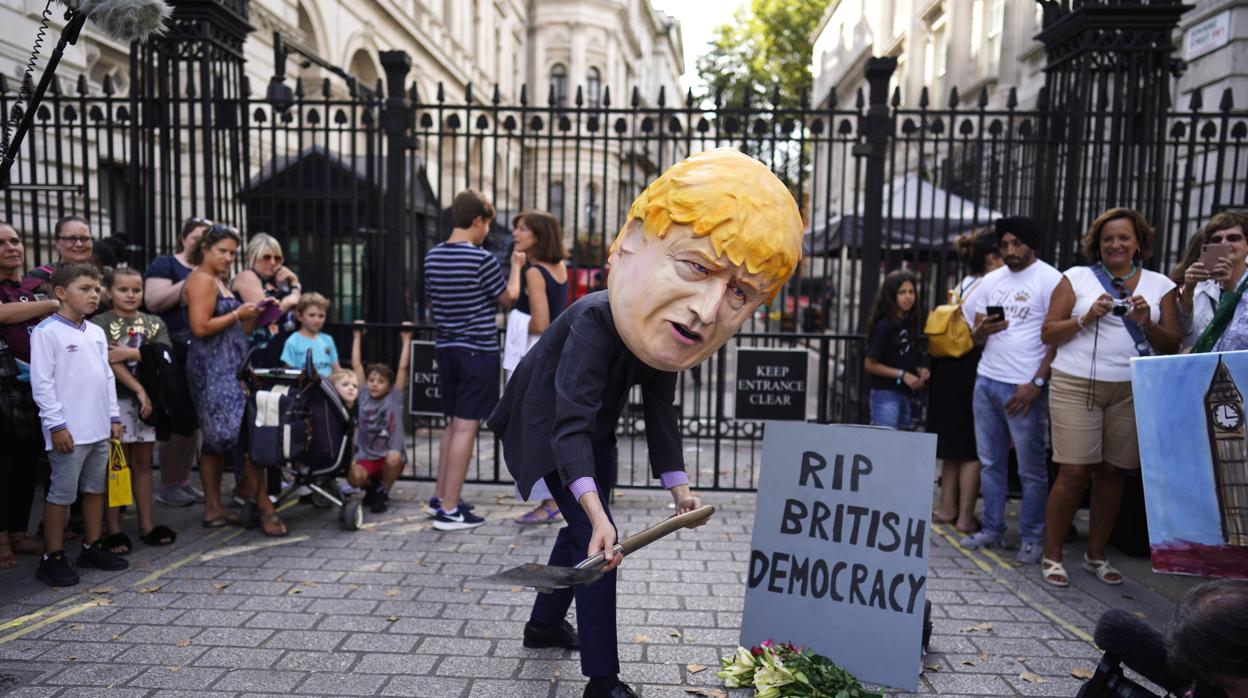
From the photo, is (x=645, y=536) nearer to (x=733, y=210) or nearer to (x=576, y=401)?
(x=576, y=401)

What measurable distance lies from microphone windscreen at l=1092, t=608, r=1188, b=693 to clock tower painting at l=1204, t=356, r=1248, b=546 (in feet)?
1.90

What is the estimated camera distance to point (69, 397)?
14.3 feet

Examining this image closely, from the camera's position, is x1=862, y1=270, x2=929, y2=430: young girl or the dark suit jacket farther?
x1=862, y1=270, x2=929, y2=430: young girl

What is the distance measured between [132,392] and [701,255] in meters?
3.98

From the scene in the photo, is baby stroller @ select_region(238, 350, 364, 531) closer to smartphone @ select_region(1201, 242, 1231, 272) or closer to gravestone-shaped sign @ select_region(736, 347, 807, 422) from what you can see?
gravestone-shaped sign @ select_region(736, 347, 807, 422)

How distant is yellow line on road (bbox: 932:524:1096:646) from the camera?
410 centimetres

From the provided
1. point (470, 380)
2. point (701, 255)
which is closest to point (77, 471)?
point (470, 380)

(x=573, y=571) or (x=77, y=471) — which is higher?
(x=573, y=571)

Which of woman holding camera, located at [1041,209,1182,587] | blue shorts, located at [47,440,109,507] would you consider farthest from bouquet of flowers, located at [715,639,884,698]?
blue shorts, located at [47,440,109,507]

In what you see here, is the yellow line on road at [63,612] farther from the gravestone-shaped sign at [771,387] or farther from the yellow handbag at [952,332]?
the yellow handbag at [952,332]

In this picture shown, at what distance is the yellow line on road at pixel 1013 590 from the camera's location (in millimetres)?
4098

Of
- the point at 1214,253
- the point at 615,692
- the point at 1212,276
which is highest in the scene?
the point at 1214,253

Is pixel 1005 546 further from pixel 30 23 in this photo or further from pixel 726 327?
pixel 30 23

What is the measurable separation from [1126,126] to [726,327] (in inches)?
209
